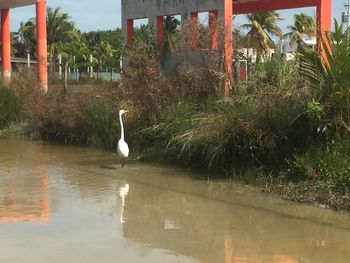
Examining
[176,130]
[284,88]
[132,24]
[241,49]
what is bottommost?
[176,130]

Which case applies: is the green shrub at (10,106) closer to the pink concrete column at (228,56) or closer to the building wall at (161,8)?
the building wall at (161,8)

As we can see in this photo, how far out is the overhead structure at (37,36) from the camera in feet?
80.3

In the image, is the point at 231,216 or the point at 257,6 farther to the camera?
the point at 257,6

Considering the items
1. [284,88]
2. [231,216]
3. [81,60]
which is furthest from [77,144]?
[81,60]

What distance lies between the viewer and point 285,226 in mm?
8055

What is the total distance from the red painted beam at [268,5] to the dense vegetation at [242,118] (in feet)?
26.5

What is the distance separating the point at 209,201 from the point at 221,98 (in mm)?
3641

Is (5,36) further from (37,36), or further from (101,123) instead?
(101,123)

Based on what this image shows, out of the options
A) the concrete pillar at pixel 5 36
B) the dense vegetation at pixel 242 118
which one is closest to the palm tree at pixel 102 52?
the concrete pillar at pixel 5 36

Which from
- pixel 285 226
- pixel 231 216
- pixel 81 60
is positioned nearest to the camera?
pixel 285 226

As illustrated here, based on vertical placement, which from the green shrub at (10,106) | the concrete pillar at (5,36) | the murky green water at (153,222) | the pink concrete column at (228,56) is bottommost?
the murky green water at (153,222)

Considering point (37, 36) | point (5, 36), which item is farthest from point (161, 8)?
point (5, 36)

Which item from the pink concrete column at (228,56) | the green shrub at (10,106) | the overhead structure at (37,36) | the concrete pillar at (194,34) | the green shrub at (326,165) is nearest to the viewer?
the green shrub at (326,165)

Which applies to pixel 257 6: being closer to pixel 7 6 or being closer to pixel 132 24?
pixel 132 24
